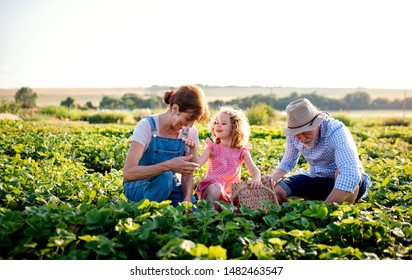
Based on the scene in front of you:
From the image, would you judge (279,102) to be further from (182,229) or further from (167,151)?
(182,229)

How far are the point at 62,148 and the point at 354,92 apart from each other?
2544 cm

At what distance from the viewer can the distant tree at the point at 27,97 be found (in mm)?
19219

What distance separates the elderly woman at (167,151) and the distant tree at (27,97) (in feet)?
52.6

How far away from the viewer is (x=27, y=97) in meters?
19.9

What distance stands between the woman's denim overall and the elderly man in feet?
2.60

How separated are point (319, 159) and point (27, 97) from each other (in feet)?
57.1

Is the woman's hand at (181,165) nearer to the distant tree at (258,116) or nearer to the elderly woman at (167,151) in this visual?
A: the elderly woman at (167,151)

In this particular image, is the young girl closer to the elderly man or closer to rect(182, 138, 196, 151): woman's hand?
the elderly man

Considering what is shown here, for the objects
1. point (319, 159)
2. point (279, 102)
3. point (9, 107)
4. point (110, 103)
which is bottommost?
point (110, 103)

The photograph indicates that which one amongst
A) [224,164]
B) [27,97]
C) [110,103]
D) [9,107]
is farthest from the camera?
[110,103]

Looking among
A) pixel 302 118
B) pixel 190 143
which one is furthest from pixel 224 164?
pixel 302 118

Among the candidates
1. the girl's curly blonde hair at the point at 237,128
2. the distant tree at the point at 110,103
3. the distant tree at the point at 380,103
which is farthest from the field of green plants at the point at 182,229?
the distant tree at the point at 380,103

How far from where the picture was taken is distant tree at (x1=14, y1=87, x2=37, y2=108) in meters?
19.2
